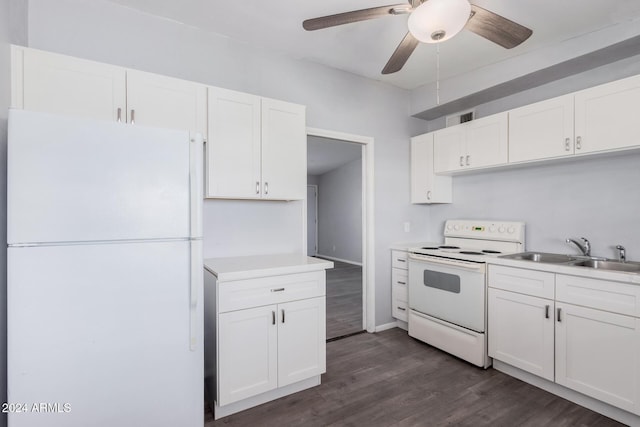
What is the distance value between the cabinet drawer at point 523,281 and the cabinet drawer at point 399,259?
936 millimetres

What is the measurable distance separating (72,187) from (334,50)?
2302mm

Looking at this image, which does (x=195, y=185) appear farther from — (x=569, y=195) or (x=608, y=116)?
(x=569, y=195)

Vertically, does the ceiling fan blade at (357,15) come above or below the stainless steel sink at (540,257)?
above

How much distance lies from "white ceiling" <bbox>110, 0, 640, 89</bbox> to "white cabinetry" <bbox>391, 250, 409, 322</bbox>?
2018 millimetres

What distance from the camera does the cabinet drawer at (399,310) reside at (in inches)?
130

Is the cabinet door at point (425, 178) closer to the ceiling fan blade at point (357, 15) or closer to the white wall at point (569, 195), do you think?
the white wall at point (569, 195)

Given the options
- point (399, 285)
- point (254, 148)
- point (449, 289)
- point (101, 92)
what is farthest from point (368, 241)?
point (101, 92)

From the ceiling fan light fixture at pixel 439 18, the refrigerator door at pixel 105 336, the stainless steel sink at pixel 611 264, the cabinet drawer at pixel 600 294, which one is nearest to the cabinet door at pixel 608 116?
the stainless steel sink at pixel 611 264

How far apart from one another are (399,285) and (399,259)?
0.97ft

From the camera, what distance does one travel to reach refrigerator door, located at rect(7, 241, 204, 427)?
47.4 inches

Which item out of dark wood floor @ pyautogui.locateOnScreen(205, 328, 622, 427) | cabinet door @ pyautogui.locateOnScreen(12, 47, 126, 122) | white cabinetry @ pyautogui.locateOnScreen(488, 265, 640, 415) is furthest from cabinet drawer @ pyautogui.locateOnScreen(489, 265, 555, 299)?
cabinet door @ pyautogui.locateOnScreen(12, 47, 126, 122)

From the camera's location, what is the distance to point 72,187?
1265mm

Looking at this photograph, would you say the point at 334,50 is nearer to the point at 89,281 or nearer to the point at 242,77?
the point at 242,77

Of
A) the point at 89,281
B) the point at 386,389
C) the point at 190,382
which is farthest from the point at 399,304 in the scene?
the point at 89,281
